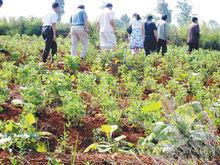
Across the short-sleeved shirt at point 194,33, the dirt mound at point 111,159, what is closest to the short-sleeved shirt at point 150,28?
the short-sleeved shirt at point 194,33

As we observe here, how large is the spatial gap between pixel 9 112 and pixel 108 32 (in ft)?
21.5

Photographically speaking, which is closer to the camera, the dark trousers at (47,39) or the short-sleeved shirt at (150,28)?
the dark trousers at (47,39)

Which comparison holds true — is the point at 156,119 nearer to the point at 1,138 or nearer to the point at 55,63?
the point at 1,138

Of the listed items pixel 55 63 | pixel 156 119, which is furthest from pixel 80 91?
pixel 55 63

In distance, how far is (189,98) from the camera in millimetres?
7055

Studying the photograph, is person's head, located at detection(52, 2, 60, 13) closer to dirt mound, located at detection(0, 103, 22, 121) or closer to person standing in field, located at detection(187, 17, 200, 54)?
dirt mound, located at detection(0, 103, 22, 121)

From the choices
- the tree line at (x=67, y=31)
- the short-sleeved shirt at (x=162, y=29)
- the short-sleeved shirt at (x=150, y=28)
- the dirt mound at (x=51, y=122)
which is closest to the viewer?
the dirt mound at (x=51, y=122)

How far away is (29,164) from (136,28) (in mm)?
9832

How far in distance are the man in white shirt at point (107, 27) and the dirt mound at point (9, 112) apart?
618cm

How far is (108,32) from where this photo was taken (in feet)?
38.5

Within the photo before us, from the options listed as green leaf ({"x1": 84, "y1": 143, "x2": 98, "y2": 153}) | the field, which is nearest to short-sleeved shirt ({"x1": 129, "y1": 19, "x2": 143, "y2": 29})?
the field

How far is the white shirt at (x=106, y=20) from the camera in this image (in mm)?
Answer: 11477

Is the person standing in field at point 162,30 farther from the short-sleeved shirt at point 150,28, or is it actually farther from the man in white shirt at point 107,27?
the man in white shirt at point 107,27

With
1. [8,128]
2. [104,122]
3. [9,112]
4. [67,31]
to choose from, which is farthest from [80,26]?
[67,31]
